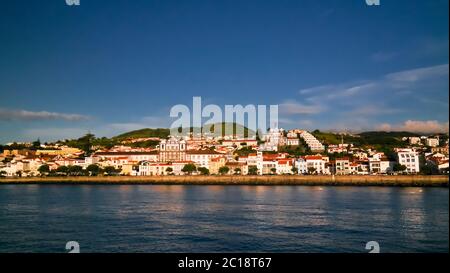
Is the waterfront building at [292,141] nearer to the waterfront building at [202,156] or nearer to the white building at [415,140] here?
the waterfront building at [202,156]

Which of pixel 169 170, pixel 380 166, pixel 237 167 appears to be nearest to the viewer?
pixel 380 166

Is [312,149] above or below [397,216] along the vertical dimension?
above

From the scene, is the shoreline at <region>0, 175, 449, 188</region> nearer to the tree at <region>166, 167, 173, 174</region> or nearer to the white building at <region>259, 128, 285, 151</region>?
the tree at <region>166, 167, 173, 174</region>

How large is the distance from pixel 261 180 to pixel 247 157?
5.67 metres

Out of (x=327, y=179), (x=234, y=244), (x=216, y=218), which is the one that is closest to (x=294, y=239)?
(x=234, y=244)

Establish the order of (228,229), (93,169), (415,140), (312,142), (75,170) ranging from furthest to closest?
(415,140) → (312,142) → (75,170) → (93,169) → (228,229)

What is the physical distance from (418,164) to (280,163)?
25.7 ft

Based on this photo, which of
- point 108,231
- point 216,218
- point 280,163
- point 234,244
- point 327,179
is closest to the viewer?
point 234,244

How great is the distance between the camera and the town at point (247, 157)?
24219 mm

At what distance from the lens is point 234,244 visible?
526cm

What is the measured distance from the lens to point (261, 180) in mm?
21625

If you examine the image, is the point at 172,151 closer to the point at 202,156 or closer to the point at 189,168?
the point at 202,156

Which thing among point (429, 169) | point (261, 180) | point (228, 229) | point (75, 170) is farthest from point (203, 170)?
point (228, 229)
